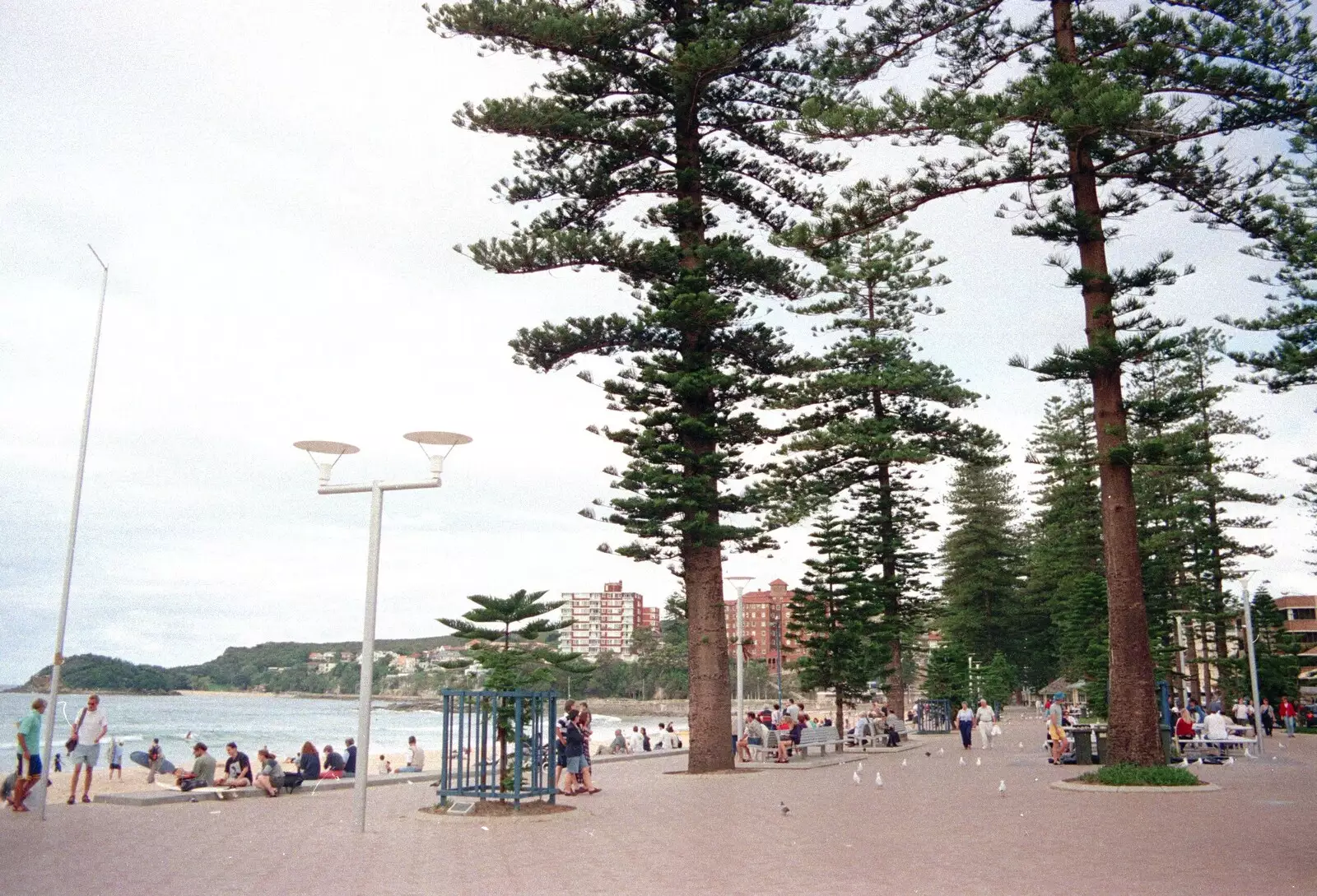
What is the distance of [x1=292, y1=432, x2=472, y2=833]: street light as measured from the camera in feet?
35.3

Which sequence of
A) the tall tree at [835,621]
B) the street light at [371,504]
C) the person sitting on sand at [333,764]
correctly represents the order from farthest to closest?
the tall tree at [835,621], the person sitting on sand at [333,764], the street light at [371,504]

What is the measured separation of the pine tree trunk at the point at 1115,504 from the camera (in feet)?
46.1

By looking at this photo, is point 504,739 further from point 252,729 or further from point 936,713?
point 252,729

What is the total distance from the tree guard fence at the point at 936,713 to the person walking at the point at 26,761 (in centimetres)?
3023

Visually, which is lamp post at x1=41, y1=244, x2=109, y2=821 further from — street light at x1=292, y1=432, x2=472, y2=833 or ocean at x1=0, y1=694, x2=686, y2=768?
ocean at x1=0, y1=694, x2=686, y2=768

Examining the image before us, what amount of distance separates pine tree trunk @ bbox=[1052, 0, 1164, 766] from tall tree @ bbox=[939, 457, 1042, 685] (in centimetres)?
4808

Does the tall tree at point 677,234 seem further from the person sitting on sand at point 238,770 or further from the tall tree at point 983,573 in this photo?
the tall tree at point 983,573

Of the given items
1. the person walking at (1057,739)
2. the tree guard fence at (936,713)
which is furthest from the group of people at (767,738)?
the tree guard fence at (936,713)

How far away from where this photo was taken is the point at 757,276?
19.5 metres

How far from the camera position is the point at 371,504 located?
11.4 m

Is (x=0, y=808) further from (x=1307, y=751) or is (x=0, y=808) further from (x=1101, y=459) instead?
(x=1307, y=751)

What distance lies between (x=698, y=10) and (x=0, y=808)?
52.8 feet

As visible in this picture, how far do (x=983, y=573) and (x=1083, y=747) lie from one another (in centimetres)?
4590

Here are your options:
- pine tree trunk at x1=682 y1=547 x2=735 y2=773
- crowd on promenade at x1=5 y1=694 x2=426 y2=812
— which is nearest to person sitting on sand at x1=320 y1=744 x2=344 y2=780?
crowd on promenade at x1=5 y1=694 x2=426 y2=812
